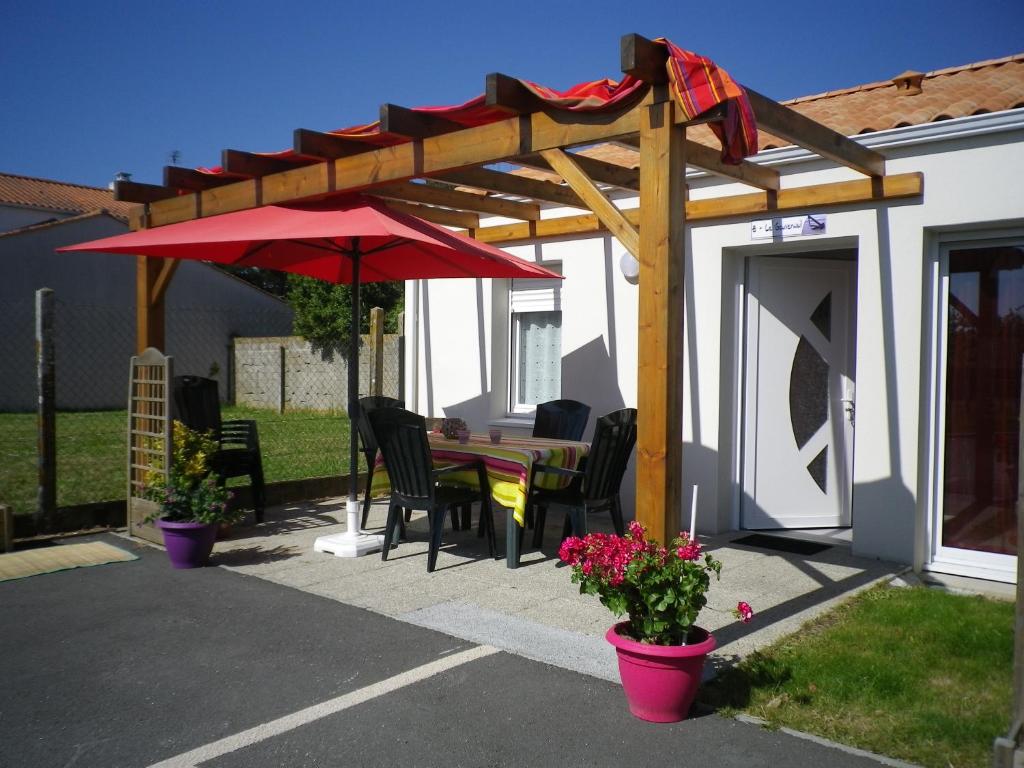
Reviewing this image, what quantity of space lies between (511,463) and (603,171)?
2.26 m

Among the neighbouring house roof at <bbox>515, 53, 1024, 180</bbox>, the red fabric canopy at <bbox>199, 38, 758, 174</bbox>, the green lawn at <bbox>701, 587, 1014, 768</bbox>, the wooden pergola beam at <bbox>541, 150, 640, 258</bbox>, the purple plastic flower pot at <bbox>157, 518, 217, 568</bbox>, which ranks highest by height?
the neighbouring house roof at <bbox>515, 53, 1024, 180</bbox>

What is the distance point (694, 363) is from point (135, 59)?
1494 centimetres

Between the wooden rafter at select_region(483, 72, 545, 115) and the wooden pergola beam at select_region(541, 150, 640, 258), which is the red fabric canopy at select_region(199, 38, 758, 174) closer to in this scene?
the wooden rafter at select_region(483, 72, 545, 115)

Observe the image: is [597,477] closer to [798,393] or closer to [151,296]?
[798,393]

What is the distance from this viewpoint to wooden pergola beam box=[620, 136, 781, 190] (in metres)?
5.71

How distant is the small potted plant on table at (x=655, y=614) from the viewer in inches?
133

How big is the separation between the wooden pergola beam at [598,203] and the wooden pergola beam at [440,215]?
316cm

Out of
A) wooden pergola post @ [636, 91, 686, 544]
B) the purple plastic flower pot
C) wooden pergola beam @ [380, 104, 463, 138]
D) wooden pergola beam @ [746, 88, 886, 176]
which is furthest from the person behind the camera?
the purple plastic flower pot

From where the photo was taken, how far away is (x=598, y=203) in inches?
184

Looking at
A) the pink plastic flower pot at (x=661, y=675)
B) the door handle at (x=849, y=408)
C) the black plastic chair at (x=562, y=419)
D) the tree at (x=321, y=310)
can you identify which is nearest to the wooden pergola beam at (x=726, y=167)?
the door handle at (x=849, y=408)

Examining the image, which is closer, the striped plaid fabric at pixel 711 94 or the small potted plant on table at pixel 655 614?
the small potted plant on table at pixel 655 614

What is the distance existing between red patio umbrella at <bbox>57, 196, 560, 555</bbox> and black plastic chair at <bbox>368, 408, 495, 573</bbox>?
443 millimetres

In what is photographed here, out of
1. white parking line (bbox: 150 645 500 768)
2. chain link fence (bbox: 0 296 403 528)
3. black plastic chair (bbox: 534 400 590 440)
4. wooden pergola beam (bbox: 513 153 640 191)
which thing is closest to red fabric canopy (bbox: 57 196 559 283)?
wooden pergola beam (bbox: 513 153 640 191)

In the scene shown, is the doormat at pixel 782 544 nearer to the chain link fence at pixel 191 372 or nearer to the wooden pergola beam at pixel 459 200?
the wooden pergola beam at pixel 459 200
